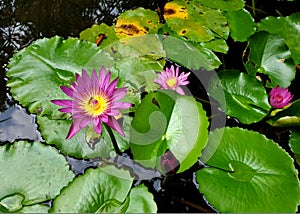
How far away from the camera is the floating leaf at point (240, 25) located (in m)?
2.01

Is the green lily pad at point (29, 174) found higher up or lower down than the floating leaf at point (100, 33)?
lower down

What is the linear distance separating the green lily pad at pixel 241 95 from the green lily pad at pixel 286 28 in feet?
1.22

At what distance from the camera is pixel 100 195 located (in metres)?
1.34

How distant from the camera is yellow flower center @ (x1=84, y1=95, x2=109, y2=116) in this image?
1314 millimetres

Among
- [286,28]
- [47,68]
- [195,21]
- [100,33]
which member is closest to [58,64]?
[47,68]

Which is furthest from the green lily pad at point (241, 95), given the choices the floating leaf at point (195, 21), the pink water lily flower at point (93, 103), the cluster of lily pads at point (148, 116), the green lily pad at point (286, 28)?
the pink water lily flower at point (93, 103)

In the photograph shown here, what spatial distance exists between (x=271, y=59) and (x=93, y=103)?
A: 98 cm

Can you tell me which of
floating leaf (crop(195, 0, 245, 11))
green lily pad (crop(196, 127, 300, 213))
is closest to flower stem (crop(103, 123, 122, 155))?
green lily pad (crop(196, 127, 300, 213))

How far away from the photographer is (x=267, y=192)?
143 centimetres

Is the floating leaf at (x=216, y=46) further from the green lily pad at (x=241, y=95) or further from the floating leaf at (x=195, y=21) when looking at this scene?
the green lily pad at (x=241, y=95)

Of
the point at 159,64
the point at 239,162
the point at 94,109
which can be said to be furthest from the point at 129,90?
the point at 239,162

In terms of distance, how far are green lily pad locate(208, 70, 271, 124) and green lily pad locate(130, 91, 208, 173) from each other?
22 cm

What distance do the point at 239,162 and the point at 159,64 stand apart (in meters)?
0.60

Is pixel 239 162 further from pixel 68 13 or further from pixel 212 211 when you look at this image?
pixel 68 13
